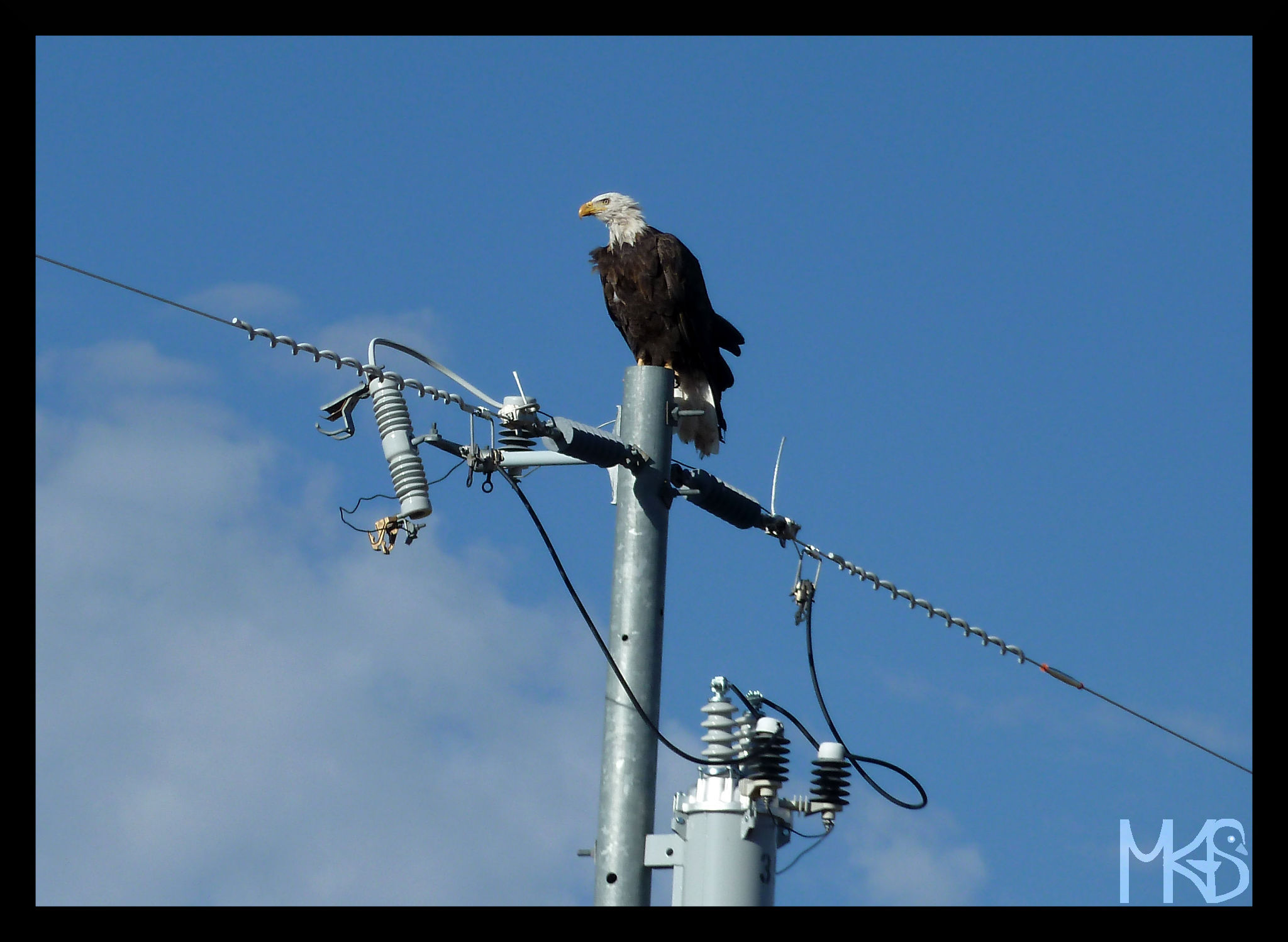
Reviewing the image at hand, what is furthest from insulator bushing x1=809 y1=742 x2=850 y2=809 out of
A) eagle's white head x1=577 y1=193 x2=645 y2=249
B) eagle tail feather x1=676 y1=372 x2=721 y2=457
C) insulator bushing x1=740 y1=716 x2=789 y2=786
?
eagle's white head x1=577 y1=193 x2=645 y2=249

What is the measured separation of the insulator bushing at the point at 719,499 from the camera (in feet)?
26.7

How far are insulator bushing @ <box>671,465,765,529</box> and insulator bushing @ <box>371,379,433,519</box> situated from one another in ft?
4.39

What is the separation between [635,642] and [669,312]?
238 inches

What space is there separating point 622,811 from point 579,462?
1479mm

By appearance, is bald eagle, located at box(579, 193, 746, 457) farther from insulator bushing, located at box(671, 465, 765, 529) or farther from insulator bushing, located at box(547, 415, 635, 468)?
insulator bushing, located at box(547, 415, 635, 468)

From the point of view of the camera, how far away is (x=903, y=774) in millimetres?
7914

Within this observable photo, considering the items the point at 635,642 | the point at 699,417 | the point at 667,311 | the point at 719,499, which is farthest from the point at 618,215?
the point at 635,642

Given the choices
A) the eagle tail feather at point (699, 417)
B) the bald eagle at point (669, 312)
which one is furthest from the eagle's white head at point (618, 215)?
the eagle tail feather at point (699, 417)

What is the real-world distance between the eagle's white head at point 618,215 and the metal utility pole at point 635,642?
20.1 feet

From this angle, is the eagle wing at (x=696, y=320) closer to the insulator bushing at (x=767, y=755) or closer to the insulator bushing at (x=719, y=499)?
the insulator bushing at (x=719, y=499)

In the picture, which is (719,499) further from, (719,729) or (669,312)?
(669,312)
